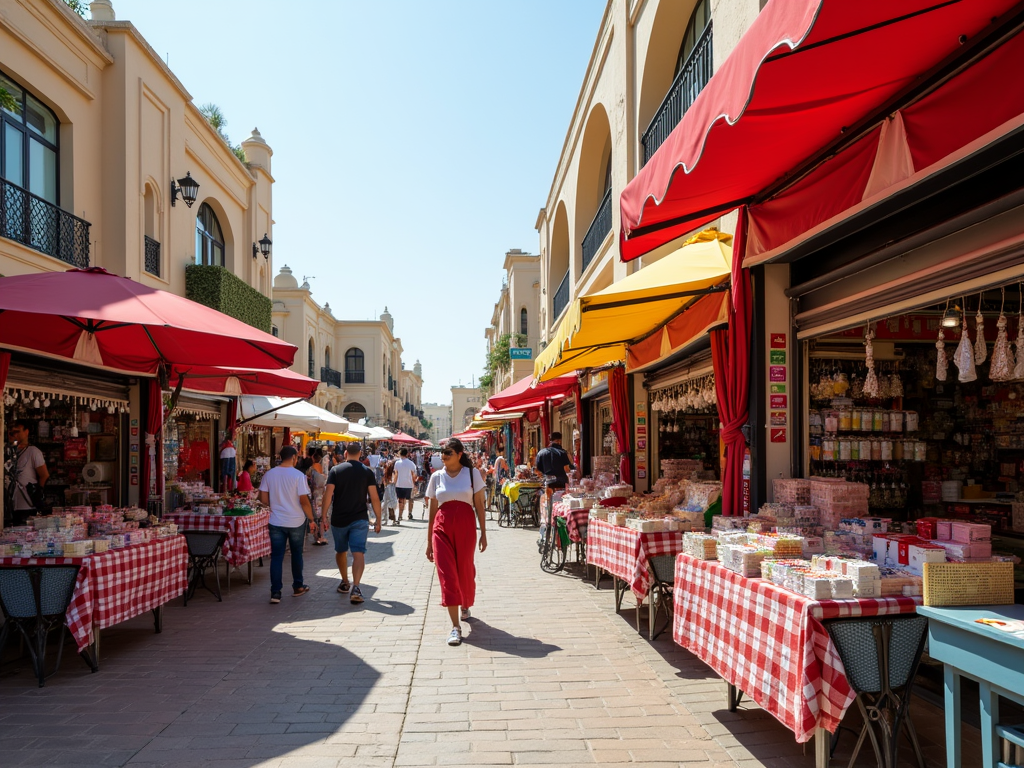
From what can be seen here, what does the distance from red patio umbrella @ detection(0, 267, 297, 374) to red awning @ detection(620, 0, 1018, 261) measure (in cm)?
381

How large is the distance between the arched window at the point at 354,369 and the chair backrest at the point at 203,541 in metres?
41.6

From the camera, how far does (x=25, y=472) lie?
8906 millimetres

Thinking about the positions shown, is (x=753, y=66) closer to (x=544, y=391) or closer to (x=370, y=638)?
(x=370, y=638)

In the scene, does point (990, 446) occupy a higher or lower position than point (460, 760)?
higher

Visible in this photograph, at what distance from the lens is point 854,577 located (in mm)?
3803

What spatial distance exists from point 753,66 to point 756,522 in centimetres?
341

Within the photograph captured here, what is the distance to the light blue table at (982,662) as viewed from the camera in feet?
9.23

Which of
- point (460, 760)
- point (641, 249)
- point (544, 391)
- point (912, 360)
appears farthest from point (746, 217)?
point (544, 391)

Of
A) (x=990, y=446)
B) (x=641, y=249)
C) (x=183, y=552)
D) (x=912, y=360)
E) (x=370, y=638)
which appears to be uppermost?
(x=641, y=249)

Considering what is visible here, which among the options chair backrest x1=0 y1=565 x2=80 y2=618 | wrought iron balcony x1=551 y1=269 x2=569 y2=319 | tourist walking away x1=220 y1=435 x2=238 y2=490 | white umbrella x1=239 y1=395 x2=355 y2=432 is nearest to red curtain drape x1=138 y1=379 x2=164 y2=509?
white umbrella x1=239 y1=395 x2=355 y2=432

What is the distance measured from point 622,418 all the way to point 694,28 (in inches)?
236

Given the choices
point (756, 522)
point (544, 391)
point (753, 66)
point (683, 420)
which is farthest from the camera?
point (544, 391)

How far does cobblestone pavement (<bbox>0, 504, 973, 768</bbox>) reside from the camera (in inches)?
160

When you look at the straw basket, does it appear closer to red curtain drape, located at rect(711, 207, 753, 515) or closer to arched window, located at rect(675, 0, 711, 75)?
red curtain drape, located at rect(711, 207, 753, 515)
